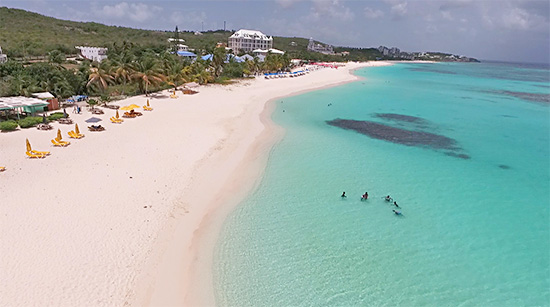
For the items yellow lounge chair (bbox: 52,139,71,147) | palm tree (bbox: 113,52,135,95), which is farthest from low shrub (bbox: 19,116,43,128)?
palm tree (bbox: 113,52,135,95)

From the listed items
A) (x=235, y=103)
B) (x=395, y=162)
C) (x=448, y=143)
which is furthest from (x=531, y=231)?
(x=235, y=103)

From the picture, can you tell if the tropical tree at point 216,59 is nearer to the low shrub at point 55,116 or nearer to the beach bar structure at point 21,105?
the low shrub at point 55,116

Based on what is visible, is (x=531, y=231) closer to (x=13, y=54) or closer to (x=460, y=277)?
(x=460, y=277)

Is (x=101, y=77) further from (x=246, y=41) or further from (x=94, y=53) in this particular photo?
(x=246, y=41)

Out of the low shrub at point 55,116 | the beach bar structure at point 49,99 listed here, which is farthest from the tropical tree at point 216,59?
the low shrub at point 55,116

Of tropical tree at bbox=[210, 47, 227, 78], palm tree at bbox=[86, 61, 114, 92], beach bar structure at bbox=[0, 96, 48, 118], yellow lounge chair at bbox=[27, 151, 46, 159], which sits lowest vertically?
yellow lounge chair at bbox=[27, 151, 46, 159]

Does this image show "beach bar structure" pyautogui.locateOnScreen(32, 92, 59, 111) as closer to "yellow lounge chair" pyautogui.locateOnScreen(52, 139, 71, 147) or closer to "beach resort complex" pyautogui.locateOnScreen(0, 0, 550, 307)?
"beach resort complex" pyautogui.locateOnScreen(0, 0, 550, 307)
